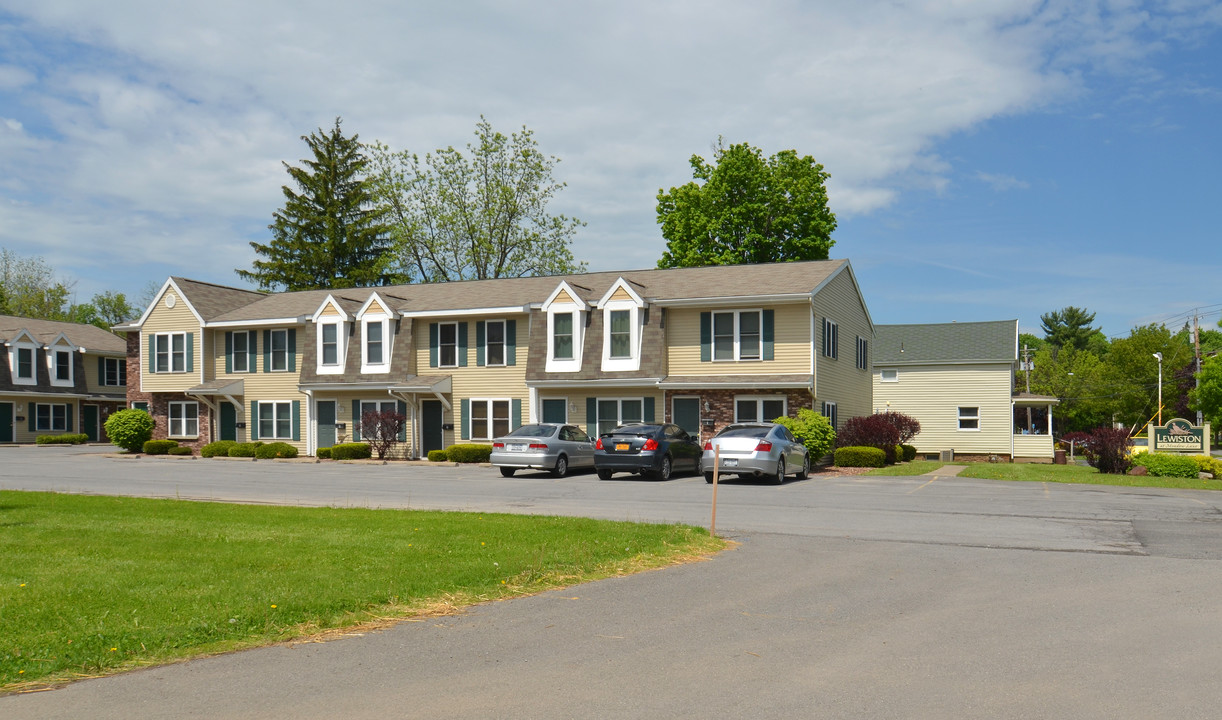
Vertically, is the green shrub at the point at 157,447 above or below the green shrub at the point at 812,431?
below

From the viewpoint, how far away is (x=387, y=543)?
39.6ft

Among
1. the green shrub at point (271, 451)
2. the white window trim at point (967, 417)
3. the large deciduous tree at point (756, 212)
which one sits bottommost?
the green shrub at point (271, 451)

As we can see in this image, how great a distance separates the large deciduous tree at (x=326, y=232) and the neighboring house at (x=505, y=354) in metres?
19.6

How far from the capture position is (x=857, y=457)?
101 ft

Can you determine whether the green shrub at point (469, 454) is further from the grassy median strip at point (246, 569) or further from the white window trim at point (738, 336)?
the grassy median strip at point (246, 569)

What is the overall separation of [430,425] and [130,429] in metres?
13.4

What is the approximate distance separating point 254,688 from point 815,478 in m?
21.9

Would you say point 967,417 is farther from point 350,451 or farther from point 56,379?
point 56,379

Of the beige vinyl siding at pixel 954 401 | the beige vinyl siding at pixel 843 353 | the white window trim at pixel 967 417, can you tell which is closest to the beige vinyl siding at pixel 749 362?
the beige vinyl siding at pixel 843 353

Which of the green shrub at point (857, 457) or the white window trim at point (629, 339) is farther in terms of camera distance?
the white window trim at point (629, 339)

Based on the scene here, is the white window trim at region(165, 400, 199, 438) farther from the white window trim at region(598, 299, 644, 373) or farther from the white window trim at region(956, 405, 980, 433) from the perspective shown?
the white window trim at region(956, 405, 980, 433)

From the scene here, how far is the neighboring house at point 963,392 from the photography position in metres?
45.4

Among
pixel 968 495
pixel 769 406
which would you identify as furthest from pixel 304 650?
pixel 769 406

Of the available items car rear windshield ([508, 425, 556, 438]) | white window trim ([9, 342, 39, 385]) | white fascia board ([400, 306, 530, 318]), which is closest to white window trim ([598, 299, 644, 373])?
white fascia board ([400, 306, 530, 318])
